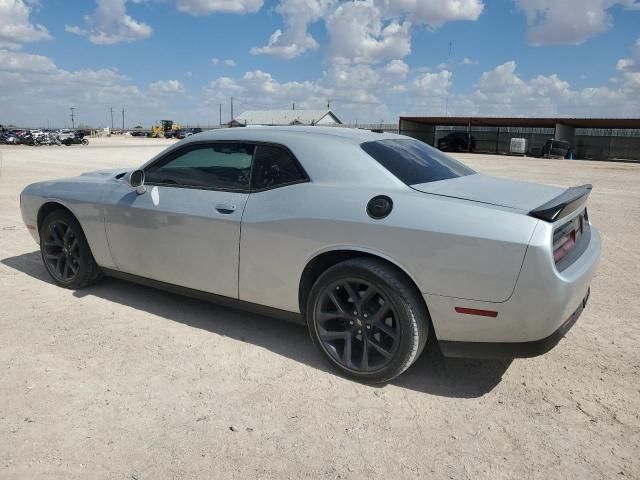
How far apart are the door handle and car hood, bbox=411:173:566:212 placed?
4.10 ft

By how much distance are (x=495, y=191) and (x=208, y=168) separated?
2.06 m

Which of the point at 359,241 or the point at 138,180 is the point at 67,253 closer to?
the point at 138,180

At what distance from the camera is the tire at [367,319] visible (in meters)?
2.86

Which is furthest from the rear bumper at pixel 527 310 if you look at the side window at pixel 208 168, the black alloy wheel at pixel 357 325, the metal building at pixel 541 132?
the metal building at pixel 541 132

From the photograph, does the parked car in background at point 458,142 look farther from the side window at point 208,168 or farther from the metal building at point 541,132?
the side window at point 208,168

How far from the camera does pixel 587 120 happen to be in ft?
127

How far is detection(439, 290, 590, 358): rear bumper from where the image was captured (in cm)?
270

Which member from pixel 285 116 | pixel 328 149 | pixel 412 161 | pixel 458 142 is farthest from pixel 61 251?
pixel 285 116

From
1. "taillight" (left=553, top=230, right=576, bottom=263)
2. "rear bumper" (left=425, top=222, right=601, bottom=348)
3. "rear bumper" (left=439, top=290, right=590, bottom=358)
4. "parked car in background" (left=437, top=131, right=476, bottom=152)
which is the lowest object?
"rear bumper" (left=439, top=290, right=590, bottom=358)

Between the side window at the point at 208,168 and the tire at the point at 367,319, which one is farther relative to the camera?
the side window at the point at 208,168

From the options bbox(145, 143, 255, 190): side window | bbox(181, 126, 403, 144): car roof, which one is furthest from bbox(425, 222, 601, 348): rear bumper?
bbox(145, 143, 255, 190): side window

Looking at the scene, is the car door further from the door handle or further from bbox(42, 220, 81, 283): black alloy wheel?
bbox(42, 220, 81, 283): black alloy wheel

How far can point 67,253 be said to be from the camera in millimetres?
4586

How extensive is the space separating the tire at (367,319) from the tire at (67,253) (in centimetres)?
239
